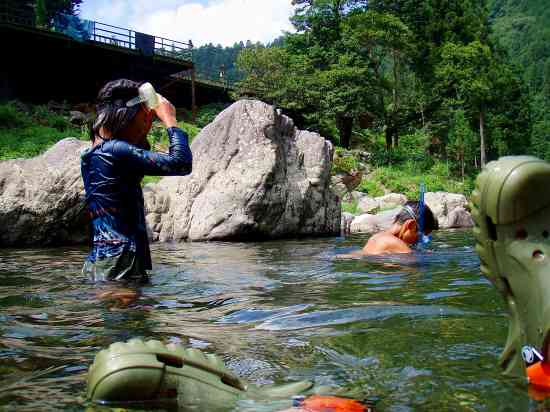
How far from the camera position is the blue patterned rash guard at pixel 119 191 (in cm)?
325

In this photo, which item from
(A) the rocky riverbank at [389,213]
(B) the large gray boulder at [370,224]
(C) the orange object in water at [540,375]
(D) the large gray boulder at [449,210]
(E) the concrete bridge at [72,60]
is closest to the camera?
(C) the orange object in water at [540,375]

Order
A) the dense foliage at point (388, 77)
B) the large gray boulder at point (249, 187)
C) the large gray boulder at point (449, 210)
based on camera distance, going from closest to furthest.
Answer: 1. the large gray boulder at point (249, 187)
2. the large gray boulder at point (449, 210)
3. the dense foliage at point (388, 77)

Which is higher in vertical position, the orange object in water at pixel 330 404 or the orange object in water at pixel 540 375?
the orange object in water at pixel 540 375

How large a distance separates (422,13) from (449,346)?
3659 cm

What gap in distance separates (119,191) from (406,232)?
3.10 m

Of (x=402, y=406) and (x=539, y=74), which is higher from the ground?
(x=539, y=74)

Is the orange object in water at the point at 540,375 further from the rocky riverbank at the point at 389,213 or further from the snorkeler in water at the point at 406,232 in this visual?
the rocky riverbank at the point at 389,213

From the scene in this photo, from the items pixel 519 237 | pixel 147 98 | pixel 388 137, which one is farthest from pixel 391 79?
pixel 519 237

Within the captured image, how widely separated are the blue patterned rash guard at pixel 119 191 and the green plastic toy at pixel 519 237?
83.7 inches

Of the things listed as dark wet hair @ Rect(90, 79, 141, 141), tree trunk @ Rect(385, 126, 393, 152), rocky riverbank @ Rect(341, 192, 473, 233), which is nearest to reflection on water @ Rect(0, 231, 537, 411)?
dark wet hair @ Rect(90, 79, 141, 141)

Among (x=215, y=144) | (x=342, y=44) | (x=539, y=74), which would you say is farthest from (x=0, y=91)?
(x=539, y=74)

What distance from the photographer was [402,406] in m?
1.38

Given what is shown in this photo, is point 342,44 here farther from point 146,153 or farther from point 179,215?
point 146,153

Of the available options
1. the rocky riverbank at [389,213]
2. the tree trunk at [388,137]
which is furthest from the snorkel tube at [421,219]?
the tree trunk at [388,137]
